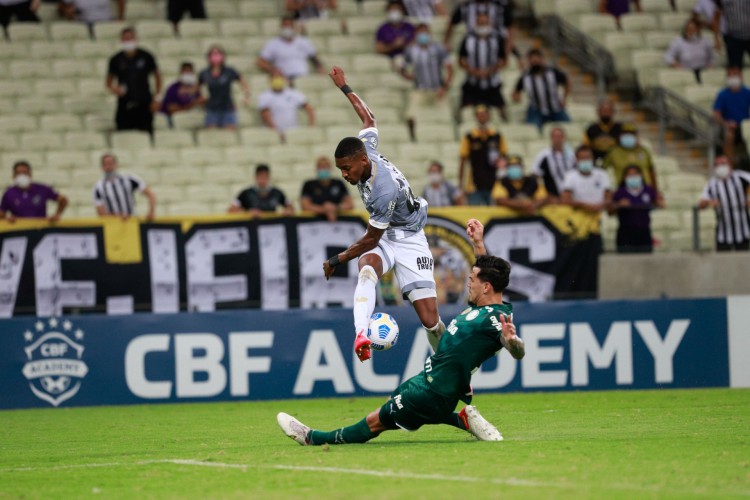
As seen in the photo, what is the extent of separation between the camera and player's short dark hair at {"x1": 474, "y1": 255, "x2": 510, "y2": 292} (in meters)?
9.70

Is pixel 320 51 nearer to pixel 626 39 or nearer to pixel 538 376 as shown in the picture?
pixel 626 39

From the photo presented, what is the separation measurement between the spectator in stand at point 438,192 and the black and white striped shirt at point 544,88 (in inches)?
151

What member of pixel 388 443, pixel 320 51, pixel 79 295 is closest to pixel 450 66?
pixel 320 51

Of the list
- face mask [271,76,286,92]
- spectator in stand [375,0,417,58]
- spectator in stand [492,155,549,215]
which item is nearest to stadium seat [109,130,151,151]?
face mask [271,76,286,92]

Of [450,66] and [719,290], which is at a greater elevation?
[450,66]

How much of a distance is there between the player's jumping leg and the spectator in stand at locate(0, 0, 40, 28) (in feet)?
46.1

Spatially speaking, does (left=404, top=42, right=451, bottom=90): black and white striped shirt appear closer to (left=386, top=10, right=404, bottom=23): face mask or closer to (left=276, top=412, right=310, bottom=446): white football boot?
(left=386, top=10, right=404, bottom=23): face mask

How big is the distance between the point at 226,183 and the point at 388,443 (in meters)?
11.0

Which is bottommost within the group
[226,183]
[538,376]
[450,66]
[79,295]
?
[538,376]

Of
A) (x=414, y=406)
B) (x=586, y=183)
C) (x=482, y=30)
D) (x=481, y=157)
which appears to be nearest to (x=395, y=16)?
(x=482, y=30)

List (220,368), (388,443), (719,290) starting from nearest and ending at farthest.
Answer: (388,443) < (220,368) < (719,290)

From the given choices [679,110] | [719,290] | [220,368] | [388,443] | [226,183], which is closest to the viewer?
[388,443]

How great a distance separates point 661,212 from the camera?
1816cm

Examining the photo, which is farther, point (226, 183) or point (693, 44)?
point (693, 44)
